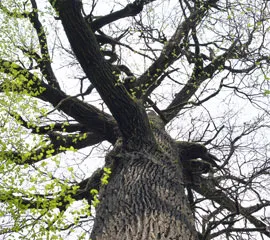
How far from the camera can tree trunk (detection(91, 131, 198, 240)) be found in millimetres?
2789

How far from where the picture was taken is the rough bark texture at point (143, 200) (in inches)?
110

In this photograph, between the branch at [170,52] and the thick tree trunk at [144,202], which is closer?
the thick tree trunk at [144,202]

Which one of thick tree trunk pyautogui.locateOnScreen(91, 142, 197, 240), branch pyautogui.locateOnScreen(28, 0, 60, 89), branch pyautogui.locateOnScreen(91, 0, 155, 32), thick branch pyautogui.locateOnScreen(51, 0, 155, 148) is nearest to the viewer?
thick tree trunk pyautogui.locateOnScreen(91, 142, 197, 240)

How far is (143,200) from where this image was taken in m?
3.17

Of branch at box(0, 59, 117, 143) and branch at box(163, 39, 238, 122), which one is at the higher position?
branch at box(163, 39, 238, 122)

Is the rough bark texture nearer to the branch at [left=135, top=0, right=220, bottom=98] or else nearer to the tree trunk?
the tree trunk

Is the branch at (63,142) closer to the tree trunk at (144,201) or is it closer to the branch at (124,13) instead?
the tree trunk at (144,201)

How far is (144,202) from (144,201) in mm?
17

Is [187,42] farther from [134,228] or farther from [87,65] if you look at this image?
[134,228]

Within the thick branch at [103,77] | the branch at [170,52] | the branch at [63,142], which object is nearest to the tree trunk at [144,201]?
the thick branch at [103,77]

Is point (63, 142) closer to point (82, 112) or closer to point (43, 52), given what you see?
point (82, 112)

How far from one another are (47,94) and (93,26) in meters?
1.12

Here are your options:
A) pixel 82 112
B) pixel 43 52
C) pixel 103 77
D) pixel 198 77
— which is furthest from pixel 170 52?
pixel 103 77

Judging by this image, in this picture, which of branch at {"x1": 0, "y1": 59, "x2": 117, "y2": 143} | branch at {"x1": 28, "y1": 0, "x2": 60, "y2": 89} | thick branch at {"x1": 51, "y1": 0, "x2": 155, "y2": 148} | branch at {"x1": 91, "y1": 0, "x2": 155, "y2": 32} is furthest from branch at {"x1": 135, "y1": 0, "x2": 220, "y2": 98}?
branch at {"x1": 28, "y1": 0, "x2": 60, "y2": 89}
